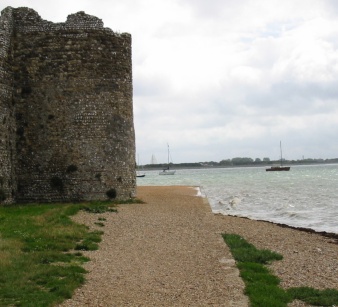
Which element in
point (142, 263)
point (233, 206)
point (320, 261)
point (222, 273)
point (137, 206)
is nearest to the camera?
point (222, 273)

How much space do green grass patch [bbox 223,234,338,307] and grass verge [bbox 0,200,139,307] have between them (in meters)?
3.12

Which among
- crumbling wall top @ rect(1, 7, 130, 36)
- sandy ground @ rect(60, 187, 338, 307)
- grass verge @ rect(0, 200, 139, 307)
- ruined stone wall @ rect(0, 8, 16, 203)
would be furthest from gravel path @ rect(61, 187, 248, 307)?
crumbling wall top @ rect(1, 7, 130, 36)

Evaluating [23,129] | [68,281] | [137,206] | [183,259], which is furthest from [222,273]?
[23,129]

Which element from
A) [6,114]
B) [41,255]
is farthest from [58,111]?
[41,255]

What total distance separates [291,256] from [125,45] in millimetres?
14280

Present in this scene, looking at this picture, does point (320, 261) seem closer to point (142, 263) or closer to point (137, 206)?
point (142, 263)

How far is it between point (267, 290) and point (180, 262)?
108 inches

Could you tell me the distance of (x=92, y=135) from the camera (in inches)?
922

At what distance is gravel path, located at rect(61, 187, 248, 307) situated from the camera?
8922mm

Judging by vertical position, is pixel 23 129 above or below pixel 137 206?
above

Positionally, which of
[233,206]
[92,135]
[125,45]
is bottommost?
[233,206]

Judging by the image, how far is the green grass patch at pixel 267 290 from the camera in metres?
9.00

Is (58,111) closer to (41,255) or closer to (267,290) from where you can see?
(41,255)

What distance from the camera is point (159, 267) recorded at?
37.3 ft
